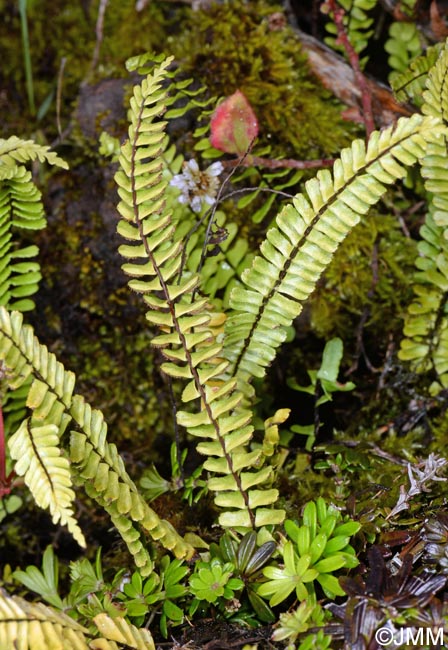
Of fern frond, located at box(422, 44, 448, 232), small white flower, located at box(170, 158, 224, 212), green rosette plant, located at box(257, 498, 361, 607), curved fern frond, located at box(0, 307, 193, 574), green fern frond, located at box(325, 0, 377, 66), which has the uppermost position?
green fern frond, located at box(325, 0, 377, 66)

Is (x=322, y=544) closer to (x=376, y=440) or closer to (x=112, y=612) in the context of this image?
(x=112, y=612)

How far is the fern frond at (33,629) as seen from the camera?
4.10ft

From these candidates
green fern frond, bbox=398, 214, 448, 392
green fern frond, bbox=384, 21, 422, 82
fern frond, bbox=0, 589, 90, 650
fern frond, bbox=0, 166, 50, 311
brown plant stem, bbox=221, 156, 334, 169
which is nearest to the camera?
fern frond, bbox=0, 589, 90, 650

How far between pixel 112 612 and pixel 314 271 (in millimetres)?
1010

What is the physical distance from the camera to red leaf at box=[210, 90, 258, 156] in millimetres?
2086

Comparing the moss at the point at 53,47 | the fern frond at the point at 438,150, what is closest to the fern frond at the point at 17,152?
the fern frond at the point at 438,150

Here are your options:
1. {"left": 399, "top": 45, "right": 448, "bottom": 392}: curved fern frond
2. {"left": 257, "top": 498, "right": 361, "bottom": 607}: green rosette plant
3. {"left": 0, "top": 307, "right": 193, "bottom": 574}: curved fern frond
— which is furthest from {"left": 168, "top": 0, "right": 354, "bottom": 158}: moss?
{"left": 257, "top": 498, "right": 361, "bottom": 607}: green rosette plant

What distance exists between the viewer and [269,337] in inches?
69.3

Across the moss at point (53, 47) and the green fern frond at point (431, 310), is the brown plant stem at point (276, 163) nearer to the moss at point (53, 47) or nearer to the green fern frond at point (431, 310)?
the green fern frond at point (431, 310)

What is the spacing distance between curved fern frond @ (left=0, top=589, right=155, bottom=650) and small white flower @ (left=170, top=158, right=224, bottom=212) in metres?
1.31

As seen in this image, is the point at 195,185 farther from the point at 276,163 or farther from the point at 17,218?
the point at 17,218

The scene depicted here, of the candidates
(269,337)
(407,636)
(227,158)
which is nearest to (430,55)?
(227,158)

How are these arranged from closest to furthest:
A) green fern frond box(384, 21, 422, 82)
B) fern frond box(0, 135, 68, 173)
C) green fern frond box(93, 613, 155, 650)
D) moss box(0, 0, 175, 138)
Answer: green fern frond box(93, 613, 155, 650) < fern frond box(0, 135, 68, 173) < green fern frond box(384, 21, 422, 82) < moss box(0, 0, 175, 138)

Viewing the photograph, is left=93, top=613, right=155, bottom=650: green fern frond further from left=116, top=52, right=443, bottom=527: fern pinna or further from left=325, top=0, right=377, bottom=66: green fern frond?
left=325, top=0, right=377, bottom=66: green fern frond
